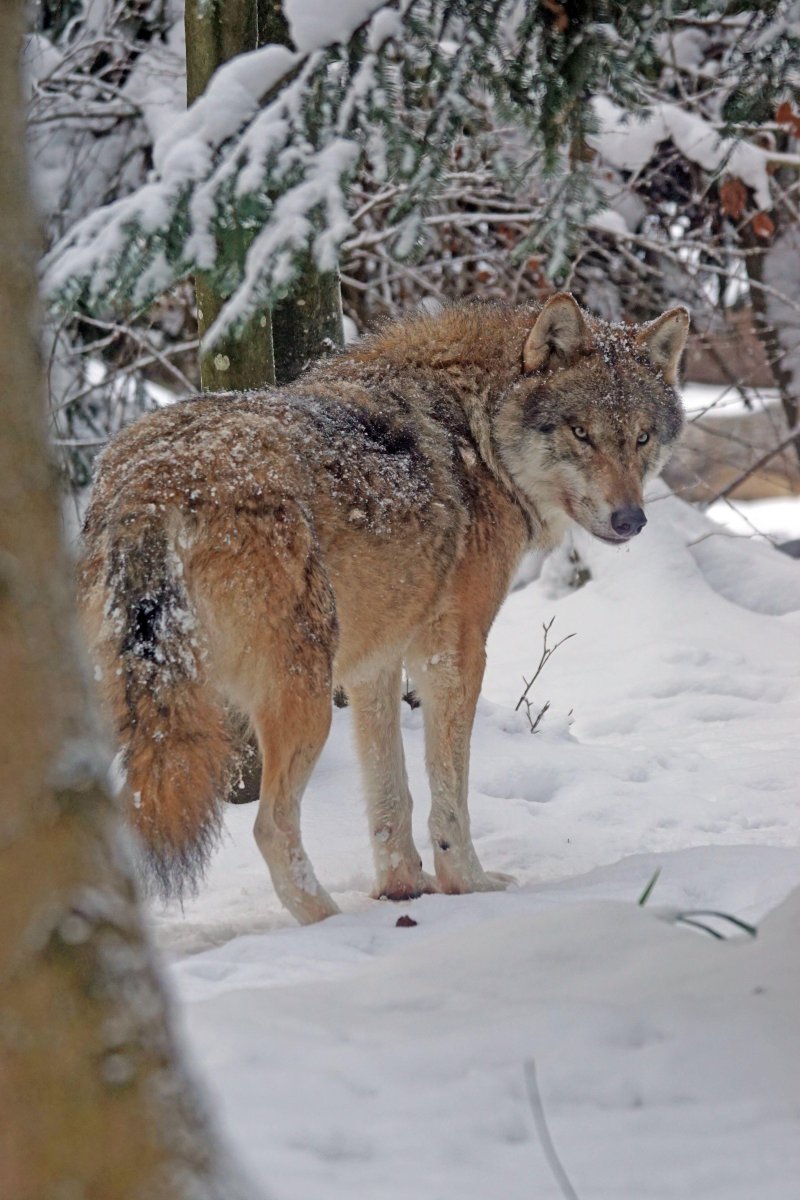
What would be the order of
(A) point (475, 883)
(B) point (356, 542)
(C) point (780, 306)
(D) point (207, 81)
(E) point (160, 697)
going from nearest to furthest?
1. (E) point (160, 697)
2. (B) point (356, 542)
3. (A) point (475, 883)
4. (D) point (207, 81)
5. (C) point (780, 306)

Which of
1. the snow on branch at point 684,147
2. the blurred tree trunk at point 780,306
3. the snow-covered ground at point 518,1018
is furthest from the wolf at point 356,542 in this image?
the blurred tree trunk at point 780,306

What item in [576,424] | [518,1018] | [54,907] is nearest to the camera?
[54,907]

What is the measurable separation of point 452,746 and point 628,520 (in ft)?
3.56

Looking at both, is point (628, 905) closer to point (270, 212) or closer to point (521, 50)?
point (270, 212)

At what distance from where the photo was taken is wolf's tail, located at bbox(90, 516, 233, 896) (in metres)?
3.49

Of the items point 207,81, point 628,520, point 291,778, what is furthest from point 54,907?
point 207,81

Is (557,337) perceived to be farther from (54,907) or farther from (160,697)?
(54,907)

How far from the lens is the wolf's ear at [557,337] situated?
5.00m

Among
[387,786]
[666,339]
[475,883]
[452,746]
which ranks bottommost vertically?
[475,883]

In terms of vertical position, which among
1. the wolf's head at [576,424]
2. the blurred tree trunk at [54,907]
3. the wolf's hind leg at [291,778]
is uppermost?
the blurred tree trunk at [54,907]

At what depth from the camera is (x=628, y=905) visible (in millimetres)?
2889

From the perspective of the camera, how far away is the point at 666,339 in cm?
534

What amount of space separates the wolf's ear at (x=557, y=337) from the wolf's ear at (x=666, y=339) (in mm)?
346

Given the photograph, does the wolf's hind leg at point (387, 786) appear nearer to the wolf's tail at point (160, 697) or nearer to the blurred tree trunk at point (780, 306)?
the wolf's tail at point (160, 697)
